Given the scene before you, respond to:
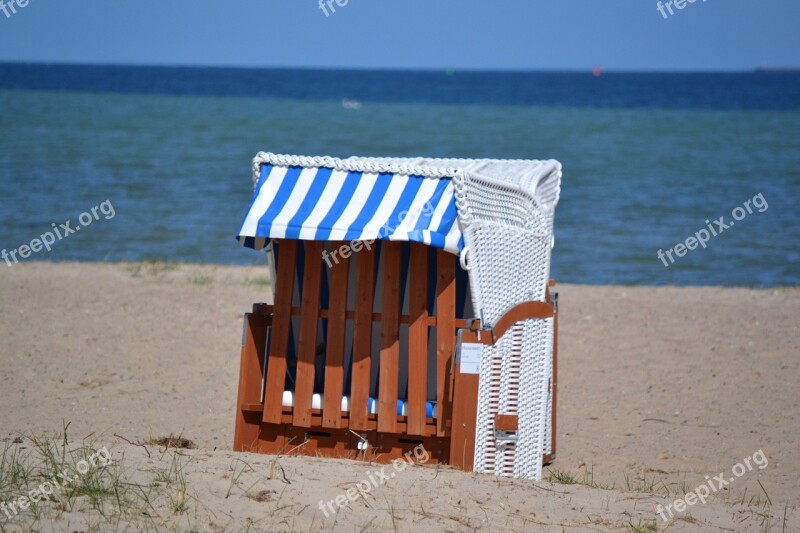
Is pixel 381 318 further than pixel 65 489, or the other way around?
pixel 381 318

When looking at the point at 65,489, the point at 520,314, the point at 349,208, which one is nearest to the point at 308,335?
the point at 349,208

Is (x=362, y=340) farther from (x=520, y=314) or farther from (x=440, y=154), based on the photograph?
(x=440, y=154)

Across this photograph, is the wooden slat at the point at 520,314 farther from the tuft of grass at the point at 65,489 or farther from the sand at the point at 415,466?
the tuft of grass at the point at 65,489

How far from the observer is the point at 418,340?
4.66 m

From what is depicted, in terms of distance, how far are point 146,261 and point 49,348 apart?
448 cm

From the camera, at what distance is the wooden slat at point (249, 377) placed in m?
4.83

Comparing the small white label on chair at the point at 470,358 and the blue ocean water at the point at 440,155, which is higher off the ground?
the blue ocean water at the point at 440,155

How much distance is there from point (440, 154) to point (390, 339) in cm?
2378

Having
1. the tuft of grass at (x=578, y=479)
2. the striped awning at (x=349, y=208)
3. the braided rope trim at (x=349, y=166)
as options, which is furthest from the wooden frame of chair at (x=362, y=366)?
the tuft of grass at (x=578, y=479)

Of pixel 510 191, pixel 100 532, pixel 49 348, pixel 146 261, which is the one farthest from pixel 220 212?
pixel 100 532

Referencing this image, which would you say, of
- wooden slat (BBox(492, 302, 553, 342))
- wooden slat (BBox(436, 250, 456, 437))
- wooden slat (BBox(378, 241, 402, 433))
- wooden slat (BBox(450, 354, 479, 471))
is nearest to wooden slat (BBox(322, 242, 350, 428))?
wooden slat (BBox(378, 241, 402, 433))

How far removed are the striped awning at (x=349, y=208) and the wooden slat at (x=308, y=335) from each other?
0.24 meters

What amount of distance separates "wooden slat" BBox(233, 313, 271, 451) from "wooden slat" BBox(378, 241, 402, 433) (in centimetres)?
63

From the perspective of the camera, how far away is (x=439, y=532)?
12.2ft
